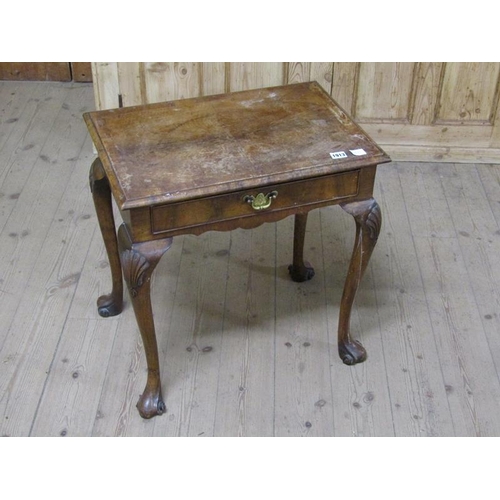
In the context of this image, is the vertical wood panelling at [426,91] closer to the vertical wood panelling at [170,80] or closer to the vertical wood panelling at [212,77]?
the vertical wood panelling at [212,77]

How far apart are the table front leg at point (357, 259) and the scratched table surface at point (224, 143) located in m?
0.16

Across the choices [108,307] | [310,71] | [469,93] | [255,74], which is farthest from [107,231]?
[469,93]

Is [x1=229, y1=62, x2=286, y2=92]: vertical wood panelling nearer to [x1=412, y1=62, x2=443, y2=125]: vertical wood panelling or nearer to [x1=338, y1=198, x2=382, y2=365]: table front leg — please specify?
[x1=412, y1=62, x2=443, y2=125]: vertical wood panelling

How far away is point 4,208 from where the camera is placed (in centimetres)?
329

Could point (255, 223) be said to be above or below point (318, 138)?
below

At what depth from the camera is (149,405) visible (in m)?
2.42

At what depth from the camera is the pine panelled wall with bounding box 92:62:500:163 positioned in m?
3.39

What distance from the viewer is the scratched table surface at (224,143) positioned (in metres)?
2.11

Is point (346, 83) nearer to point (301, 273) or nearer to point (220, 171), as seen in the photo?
point (301, 273)

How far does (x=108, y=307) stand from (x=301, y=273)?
705 millimetres

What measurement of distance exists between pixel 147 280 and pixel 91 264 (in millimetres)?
910

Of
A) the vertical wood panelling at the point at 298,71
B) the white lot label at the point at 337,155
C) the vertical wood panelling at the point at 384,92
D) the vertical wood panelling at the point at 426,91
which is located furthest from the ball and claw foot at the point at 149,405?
the vertical wood panelling at the point at 426,91

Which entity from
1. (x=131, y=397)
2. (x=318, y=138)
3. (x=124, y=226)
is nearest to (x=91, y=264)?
(x=131, y=397)

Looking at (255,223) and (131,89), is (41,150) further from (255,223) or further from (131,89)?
(255,223)
